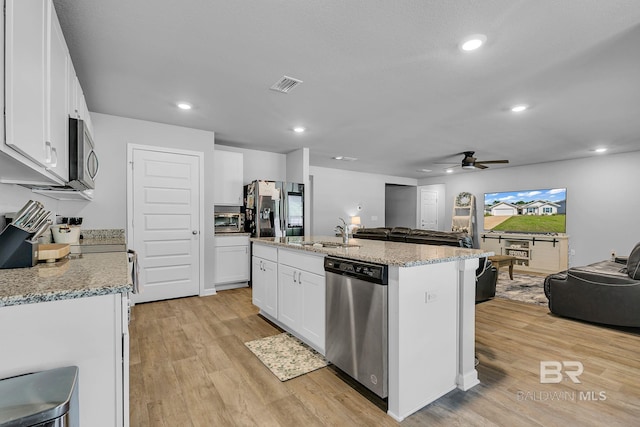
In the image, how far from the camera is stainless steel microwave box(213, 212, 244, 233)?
501cm

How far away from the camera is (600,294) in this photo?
3.22m

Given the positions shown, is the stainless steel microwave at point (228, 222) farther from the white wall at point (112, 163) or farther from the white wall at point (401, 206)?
the white wall at point (401, 206)

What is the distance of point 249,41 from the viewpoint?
2.21 meters

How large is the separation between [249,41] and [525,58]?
2163 mm

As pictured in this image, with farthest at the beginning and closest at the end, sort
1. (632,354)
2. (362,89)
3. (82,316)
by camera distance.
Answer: (362,89), (632,354), (82,316)

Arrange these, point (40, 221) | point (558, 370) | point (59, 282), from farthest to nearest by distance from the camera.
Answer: point (558, 370) < point (40, 221) < point (59, 282)

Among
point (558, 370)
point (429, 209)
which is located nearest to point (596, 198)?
point (429, 209)

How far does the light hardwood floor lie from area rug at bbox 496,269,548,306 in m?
1.06

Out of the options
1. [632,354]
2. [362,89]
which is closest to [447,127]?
[362,89]

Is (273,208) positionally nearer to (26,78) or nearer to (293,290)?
(293,290)

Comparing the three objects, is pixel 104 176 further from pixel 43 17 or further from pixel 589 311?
pixel 589 311

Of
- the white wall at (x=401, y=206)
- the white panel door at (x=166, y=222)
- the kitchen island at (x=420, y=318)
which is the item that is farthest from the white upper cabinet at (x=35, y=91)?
the white wall at (x=401, y=206)

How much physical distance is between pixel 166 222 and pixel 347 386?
3.28 meters

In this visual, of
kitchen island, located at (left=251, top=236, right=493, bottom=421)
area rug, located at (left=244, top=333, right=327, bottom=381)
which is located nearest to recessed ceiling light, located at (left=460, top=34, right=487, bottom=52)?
kitchen island, located at (left=251, top=236, right=493, bottom=421)
